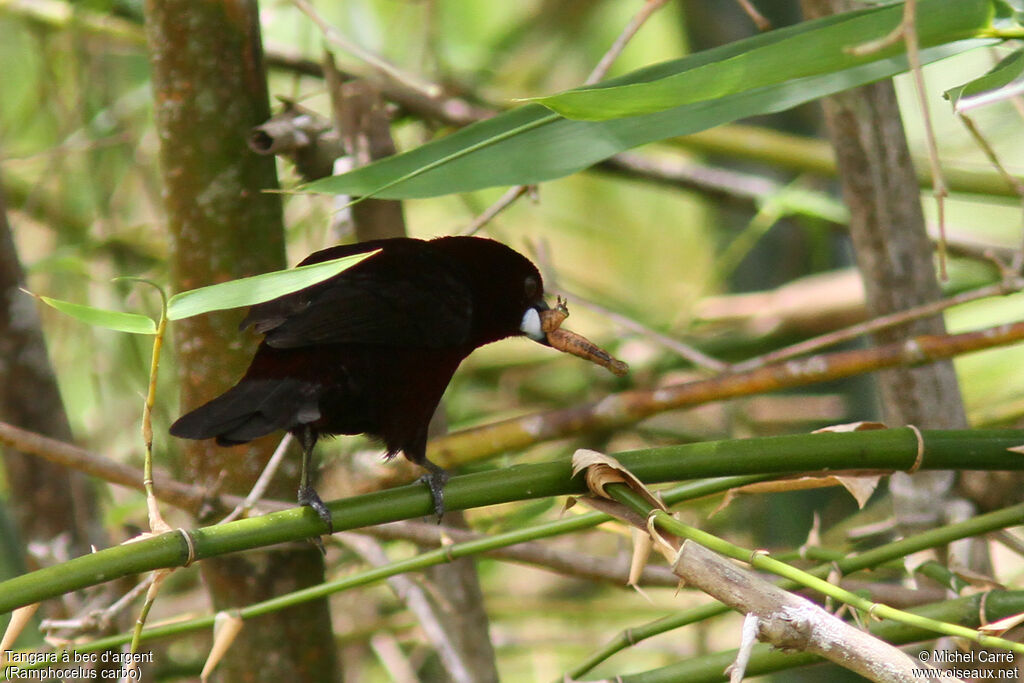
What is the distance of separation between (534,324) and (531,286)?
0.09 meters

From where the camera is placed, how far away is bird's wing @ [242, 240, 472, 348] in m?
1.70

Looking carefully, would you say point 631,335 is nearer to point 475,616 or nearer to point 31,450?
point 475,616

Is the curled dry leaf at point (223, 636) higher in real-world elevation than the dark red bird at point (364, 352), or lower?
lower

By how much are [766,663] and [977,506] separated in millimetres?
836

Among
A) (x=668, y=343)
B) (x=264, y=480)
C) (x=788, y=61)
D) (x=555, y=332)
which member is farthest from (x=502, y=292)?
(x=788, y=61)

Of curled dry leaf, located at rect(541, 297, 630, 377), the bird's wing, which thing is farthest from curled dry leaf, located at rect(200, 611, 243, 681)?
curled dry leaf, located at rect(541, 297, 630, 377)

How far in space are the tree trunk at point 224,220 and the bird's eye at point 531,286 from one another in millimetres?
558

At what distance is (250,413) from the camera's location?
1.55 metres

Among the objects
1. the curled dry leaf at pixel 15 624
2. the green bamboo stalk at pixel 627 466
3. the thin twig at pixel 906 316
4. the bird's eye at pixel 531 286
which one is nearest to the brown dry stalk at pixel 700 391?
the thin twig at pixel 906 316

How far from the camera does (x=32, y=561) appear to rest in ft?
7.06

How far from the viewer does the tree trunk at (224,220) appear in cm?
186

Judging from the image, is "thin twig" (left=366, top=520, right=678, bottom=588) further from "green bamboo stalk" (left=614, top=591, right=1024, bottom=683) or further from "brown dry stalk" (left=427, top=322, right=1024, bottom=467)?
"green bamboo stalk" (left=614, top=591, right=1024, bottom=683)

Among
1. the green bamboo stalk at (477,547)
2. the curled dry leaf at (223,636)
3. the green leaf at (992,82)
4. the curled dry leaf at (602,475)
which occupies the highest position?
the green leaf at (992,82)

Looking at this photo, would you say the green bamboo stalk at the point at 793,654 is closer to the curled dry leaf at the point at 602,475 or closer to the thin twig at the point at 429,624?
the curled dry leaf at the point at 602,475
